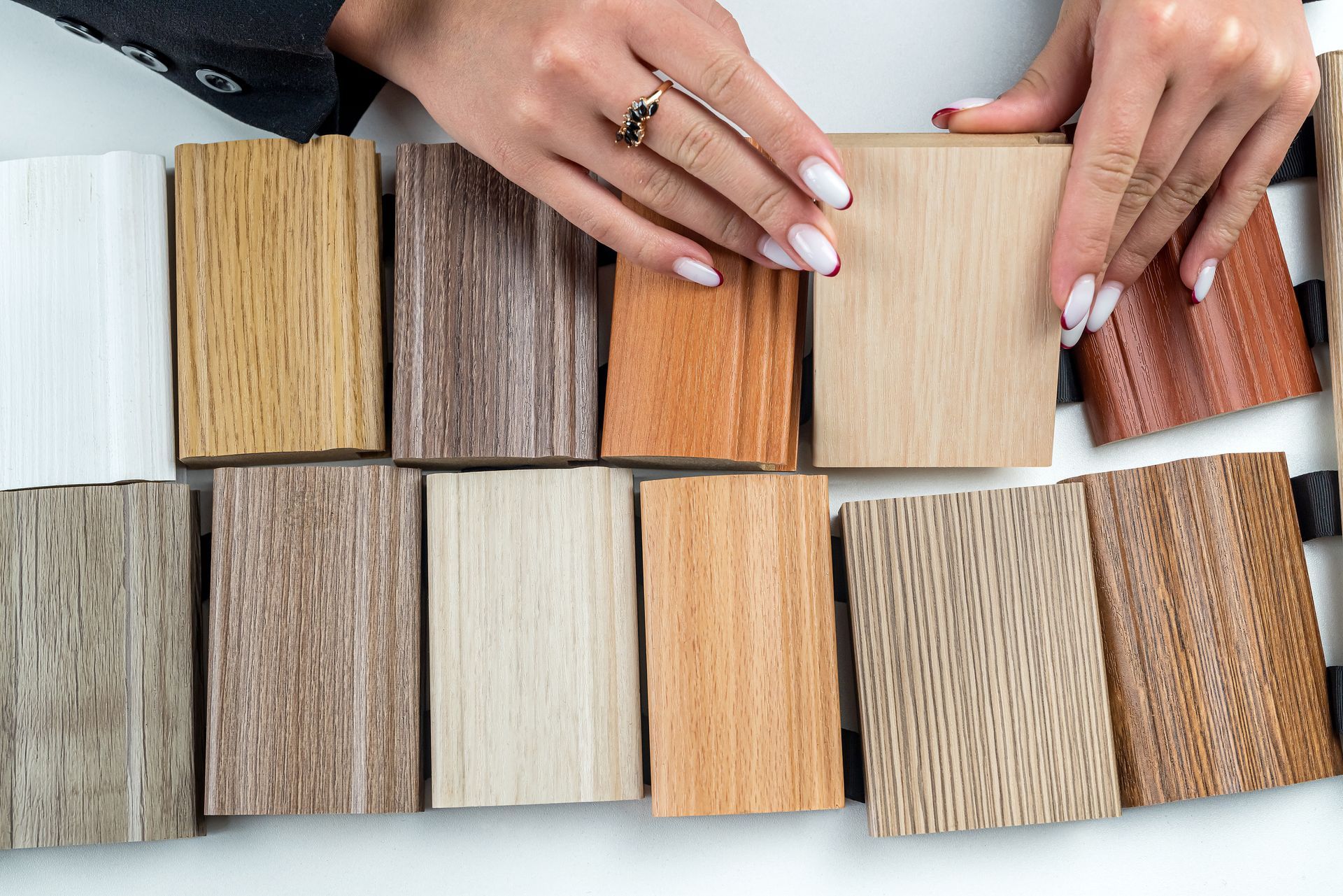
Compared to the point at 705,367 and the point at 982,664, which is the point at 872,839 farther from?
the point at 705,367

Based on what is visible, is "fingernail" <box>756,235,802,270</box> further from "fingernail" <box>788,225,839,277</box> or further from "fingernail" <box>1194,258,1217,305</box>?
"fingernail" <box>1194,258,1217,305</box>

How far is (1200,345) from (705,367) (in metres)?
0.32

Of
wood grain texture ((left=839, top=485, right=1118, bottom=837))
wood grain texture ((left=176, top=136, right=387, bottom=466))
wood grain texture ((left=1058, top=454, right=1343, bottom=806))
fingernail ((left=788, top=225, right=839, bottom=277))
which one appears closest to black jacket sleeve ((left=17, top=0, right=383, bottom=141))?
wood grain texture ((left=176, top=136, right=387, bottom=466))

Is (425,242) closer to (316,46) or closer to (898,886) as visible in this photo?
(316,46)

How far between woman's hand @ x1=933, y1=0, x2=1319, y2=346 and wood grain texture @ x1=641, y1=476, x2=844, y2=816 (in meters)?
0.21

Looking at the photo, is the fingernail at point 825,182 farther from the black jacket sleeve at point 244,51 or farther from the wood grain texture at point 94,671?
the wood grain texture at point 94,671

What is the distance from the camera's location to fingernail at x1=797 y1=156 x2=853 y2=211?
488mm

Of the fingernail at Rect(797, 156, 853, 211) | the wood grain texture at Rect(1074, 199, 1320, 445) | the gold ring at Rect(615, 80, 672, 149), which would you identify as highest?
the gold ring at Rect(615, 80, 672, 149)

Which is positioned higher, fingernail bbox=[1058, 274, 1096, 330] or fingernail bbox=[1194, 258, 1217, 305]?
fingernail bbox=[1194, 258, 1217, 305]

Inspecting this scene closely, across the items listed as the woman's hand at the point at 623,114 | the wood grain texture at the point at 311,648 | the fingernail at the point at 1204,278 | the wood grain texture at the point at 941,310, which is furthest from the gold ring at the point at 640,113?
the fingernail at the point at 1204,278

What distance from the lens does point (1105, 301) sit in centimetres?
57

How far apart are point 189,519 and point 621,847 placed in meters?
0.35

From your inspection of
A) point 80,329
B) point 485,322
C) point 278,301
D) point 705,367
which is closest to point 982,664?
point 705,367

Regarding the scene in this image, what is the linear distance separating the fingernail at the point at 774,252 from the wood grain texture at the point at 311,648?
0.86ft
